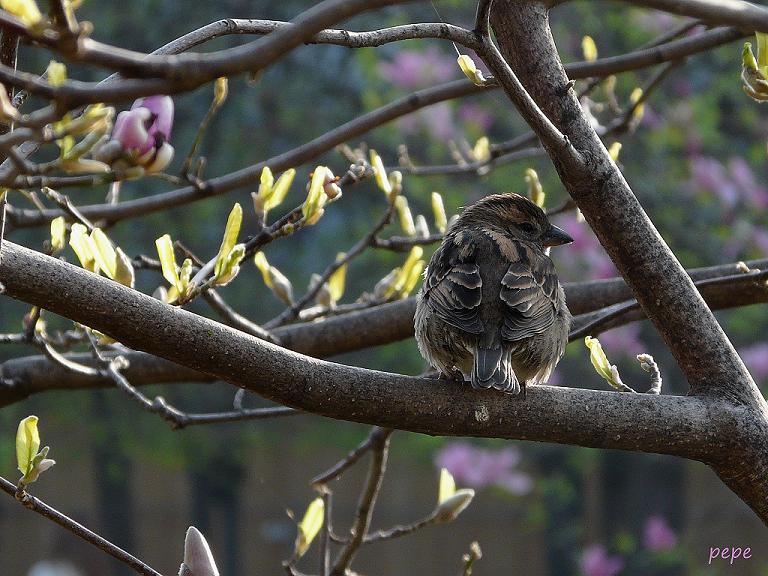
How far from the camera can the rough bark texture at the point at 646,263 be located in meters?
2.24

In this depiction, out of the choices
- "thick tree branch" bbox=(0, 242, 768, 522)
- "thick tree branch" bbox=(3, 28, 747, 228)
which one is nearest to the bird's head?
"thick tree branch" bbox=(3, 28, 747, 228)

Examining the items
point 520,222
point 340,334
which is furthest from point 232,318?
point 520,222

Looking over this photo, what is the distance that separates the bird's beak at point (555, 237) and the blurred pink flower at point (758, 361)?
385 cm

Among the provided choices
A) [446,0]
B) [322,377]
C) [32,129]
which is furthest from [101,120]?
[446,0]

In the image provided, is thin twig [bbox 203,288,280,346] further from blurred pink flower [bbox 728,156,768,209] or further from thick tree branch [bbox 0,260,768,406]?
blurred pink flower [bbox 728,156,768,209]

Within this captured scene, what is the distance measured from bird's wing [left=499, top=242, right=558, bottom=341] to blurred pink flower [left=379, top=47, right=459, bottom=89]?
420cm

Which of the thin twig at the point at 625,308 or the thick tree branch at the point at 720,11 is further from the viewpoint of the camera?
the thin twig at the point at 625,308

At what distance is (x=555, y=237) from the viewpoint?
364 centimetres

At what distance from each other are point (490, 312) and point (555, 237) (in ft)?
2.59

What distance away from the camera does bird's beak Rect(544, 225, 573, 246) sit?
3.63 m

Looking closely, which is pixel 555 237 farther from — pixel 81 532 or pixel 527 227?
pixel 81 532

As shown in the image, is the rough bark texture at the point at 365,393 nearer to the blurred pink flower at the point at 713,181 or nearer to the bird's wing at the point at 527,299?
the bird's wing at the point at 527,299

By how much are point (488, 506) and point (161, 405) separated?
8.36 m

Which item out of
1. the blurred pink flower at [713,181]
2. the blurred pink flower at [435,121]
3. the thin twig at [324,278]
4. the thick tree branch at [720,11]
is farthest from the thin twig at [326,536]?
the blurred pink flower at [713,181]
